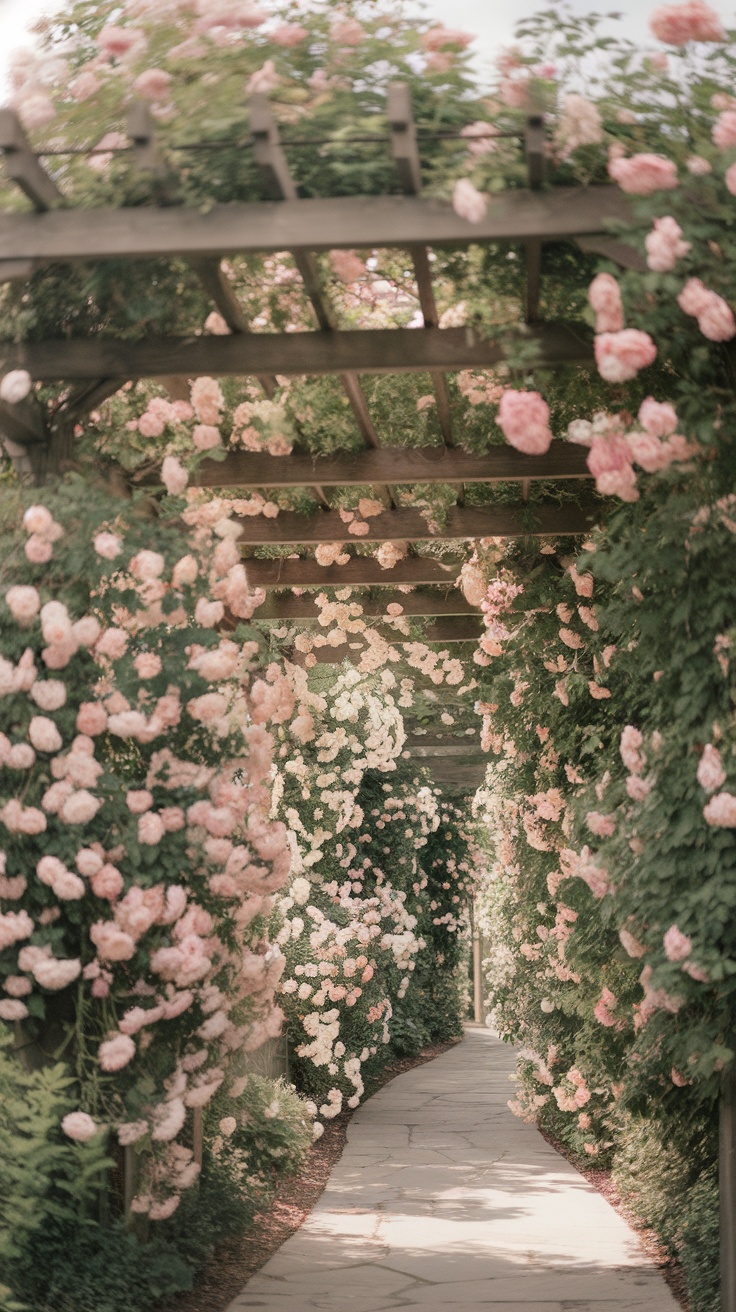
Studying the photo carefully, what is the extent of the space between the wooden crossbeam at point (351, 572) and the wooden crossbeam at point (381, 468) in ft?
5.38

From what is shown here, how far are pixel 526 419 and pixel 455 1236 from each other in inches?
165

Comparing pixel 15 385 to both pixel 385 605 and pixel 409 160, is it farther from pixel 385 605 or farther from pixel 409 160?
pixel 385 605

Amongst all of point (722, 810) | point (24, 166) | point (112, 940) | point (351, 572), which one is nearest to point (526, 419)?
point (722, 810)

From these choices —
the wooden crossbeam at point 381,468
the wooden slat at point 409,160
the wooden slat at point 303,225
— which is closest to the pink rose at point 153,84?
the wooden slat at point 303,225

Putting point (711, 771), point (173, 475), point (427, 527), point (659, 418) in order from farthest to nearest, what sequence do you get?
point (427, 527) < point (173, 475) < point (711, 771) < point (659, 418)

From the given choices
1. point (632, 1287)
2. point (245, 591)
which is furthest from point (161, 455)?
point (632, 1287)

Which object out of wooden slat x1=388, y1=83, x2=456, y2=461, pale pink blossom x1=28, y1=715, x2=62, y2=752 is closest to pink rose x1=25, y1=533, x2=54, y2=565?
pale pink blossom x1=28, y1=715, x2=62, y2=752

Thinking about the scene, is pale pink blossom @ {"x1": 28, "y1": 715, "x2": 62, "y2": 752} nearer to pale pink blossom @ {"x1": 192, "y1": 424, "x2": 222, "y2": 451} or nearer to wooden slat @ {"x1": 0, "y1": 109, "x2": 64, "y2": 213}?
pale pink blossom @ {"x1": 192, "y1": 424, "x2": 222, "y2": 451}

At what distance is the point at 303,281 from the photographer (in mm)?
3768

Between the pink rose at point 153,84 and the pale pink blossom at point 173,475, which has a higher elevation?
the pink rose at point 153,84

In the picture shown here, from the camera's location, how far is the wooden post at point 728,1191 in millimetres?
3807

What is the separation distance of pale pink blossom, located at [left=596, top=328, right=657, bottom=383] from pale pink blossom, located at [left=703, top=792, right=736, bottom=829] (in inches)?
42.8

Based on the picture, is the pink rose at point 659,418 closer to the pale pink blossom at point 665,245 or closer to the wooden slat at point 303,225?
the pale pink blossom at point 665,245

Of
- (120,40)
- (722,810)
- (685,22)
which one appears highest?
(120,40)
